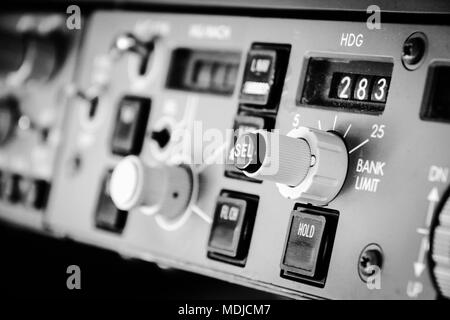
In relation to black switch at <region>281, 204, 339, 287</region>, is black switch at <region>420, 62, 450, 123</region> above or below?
above

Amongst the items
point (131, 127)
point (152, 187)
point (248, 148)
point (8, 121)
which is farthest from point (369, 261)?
point (8, 121)

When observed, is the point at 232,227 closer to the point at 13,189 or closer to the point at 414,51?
the point at 414,51

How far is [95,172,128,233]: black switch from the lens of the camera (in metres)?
0.94

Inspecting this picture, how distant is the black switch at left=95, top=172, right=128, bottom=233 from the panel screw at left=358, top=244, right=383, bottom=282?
1.23 ft

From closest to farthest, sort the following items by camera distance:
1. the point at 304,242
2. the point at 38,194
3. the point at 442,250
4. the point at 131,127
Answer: the point at 442,250
the point at 304,242
the point at 131,127
the point at 38,194

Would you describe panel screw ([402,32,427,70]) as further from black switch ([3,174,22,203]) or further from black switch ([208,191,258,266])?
black switch ([3,174,22,203])

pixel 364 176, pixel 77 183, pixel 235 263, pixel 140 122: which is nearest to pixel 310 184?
pixel 364 176

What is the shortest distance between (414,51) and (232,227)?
0.29 metres

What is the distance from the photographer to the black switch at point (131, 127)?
36.8 inches

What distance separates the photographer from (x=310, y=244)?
72 centimetres

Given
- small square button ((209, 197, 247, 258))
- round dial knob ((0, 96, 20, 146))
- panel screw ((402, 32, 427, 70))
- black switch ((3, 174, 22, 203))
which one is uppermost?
panel screw ((402, 32, 427, 70))

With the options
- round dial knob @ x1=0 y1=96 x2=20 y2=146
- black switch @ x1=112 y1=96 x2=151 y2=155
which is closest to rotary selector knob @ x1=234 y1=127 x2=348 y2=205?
black switch @ x1=112 y1=96 x2=151 y2=155

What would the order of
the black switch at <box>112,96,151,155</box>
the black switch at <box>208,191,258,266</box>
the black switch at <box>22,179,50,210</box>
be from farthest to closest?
the black switch at <box>22,179,50,210</box>
the black switch at <box>112,96,151,155</box>
the black switch at <box>208,191,258,266</box>
